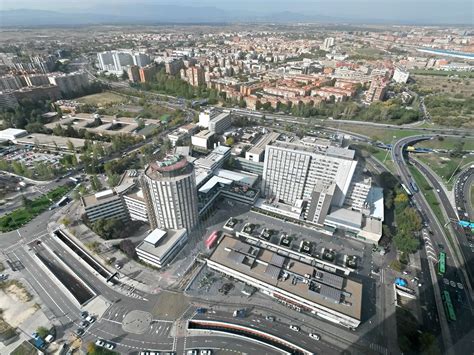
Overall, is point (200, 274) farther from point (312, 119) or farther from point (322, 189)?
point (312, 119)

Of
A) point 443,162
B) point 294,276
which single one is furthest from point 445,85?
point 294,276

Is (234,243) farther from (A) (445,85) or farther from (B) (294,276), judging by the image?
(A) (445,85)

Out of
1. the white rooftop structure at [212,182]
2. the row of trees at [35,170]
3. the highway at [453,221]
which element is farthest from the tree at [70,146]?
the highway at [453,221]

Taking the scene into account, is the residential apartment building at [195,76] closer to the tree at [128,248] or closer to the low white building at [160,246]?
the low white building at [160,246]

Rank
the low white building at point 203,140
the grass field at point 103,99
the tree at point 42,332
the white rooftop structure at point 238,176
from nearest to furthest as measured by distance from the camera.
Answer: the tree at point 42,332, the white rooftop structure at point 238,176, the low white building at point 203,140, the grass field at point 103,99

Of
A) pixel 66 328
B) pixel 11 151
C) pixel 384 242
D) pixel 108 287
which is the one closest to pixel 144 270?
pixel 108 287

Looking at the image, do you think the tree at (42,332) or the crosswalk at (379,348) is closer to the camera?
the crosswalk at (379,348)

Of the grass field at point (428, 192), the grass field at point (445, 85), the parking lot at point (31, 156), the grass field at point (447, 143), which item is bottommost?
the parking lot at point (31, 156)
